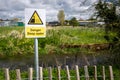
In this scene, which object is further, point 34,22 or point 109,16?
point 109,16

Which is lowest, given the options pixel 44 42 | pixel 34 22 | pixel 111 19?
pixel 44 42

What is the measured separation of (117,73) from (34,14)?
295 inches

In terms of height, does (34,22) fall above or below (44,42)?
above

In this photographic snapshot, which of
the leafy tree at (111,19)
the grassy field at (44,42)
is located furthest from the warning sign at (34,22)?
the grassy field at (44,42)

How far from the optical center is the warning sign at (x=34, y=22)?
8.86 metres

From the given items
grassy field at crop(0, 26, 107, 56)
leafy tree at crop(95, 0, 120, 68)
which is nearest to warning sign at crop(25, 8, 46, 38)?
leafy tree at crop(95, 0, 120, 68)

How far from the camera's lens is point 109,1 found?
15758 mm

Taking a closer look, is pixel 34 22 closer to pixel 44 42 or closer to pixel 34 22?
pixel 34 22

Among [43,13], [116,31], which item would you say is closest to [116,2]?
[116,31]

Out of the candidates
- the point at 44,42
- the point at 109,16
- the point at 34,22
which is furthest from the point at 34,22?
the point at 44,42

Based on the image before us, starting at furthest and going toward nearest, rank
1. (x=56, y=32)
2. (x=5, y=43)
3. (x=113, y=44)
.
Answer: (x=56, y=32) < (x=5, y=43) < (x=113, y=44)

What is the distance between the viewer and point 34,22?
8938mm

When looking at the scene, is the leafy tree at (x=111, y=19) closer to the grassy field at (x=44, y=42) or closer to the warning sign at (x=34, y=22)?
the warning sign at (x=34, y=22)

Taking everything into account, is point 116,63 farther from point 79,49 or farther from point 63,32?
point 63,32
